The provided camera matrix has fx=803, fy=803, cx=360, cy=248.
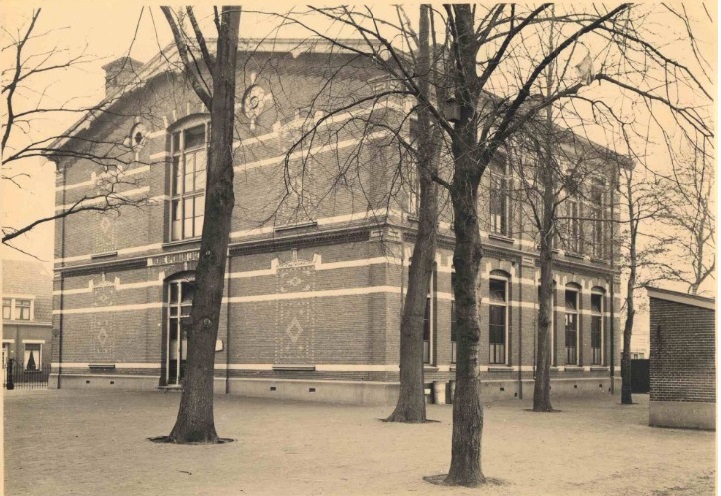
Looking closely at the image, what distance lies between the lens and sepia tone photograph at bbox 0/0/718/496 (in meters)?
9.54

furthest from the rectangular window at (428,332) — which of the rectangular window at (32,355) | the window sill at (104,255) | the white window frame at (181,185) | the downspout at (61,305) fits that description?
the rectangular window at (32,355)

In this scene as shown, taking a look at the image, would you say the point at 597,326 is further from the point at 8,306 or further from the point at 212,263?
the point at 8,306

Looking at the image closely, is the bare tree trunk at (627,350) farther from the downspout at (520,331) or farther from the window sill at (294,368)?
the window sill at (294,368)

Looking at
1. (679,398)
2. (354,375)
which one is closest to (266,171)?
(354,375)

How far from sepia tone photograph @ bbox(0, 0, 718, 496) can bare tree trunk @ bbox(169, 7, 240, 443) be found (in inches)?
2.0

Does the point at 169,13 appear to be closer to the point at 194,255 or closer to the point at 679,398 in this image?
the point at 679,398

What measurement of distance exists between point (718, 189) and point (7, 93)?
10.8 metres

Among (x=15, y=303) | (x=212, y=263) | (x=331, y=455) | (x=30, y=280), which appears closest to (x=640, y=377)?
(x=331, y=455)

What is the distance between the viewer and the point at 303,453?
12133 mm

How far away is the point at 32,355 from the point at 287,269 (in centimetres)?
2115

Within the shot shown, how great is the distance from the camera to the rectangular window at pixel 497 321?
26.5 m

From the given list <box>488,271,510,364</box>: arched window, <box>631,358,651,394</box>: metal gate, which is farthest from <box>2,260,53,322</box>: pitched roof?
<box>631,358,651,394</box>: metal gate

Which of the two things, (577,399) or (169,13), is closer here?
(169,13)

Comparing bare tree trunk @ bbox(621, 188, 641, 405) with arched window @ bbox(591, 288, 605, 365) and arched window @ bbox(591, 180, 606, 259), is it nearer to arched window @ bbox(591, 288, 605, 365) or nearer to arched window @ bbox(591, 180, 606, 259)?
arched window @ bbox(591, 180, 606, 259)
